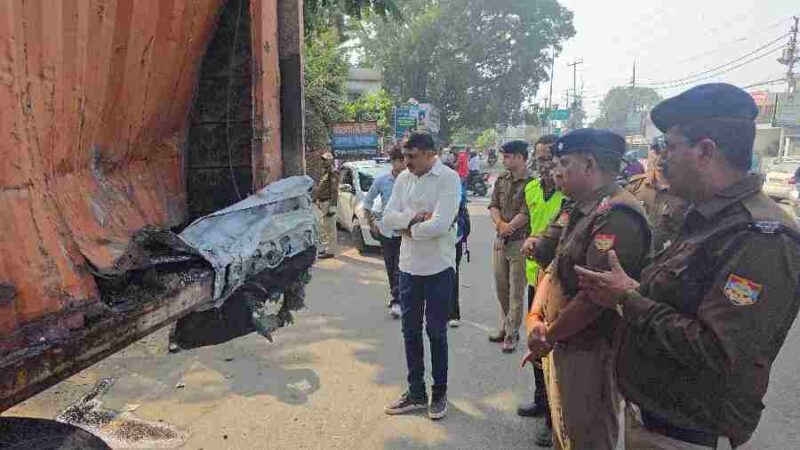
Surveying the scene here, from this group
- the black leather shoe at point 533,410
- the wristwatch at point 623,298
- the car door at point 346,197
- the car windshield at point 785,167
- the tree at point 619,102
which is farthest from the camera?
the tree at point 619,102

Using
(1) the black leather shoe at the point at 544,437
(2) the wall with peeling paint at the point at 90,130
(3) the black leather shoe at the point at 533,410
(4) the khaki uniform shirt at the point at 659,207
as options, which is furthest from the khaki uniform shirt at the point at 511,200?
(2) the wall with peeling paint at the point at 90,130

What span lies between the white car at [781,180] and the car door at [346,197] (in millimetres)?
11039

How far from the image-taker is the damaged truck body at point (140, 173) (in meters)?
1.41

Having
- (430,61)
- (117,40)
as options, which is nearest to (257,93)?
(117,40)

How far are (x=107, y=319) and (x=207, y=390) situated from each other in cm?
257

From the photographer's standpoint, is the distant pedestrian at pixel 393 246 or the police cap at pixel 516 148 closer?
the police cap at pixel 516 148

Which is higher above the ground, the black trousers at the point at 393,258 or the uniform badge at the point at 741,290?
the uniform badge at the point at 741,290

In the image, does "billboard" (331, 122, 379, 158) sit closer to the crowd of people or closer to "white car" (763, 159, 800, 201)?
"white car" (763, 159, 800, 201)

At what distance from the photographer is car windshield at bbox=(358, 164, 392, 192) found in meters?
9.95

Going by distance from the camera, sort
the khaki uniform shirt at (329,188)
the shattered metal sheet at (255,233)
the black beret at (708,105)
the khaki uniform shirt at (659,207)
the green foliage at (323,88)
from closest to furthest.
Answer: the black beret at (708,105) → the shattered metal sheet at (255,233) → the khaki uniform shirt at (659,207) → the khaki uniform shirt at (329,188) → the green foliage at (323,88)

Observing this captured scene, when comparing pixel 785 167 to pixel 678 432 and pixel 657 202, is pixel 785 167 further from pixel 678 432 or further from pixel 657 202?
pixel 678 432

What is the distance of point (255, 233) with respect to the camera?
7.48ft

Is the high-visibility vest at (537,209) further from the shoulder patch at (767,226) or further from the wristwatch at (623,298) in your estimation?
the shoulder patch at (767,226)

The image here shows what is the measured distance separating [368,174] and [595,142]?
802 centimetres
